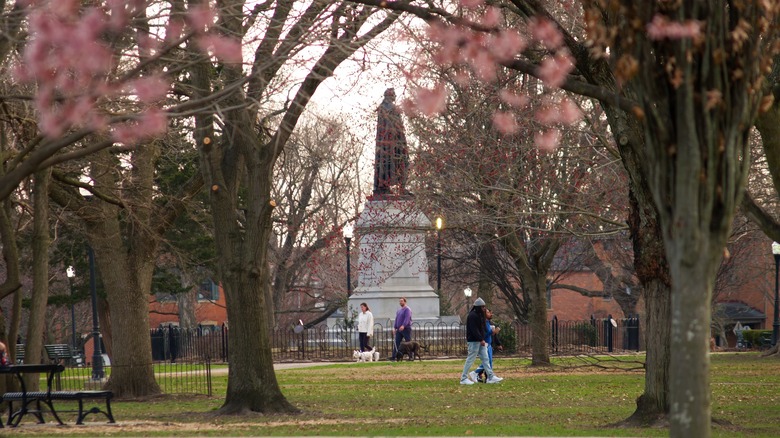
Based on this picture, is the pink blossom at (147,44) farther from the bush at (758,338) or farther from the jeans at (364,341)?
the bush at (758,338)

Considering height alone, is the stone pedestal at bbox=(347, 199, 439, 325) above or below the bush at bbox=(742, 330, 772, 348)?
above

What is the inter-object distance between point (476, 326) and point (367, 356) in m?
11.7

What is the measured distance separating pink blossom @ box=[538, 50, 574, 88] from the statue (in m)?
13.6

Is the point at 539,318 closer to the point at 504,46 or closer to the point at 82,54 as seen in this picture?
the point at 504,46

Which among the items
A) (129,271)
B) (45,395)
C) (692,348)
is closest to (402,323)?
(129,271)

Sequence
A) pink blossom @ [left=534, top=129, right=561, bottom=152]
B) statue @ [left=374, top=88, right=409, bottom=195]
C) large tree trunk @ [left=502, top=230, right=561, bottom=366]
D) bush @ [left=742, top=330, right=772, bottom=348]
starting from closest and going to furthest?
pink blossom @ [left=534, top=129, right=561, bottom=152] → large tree trunk @ [left=502, top=230, right=561, bottom=366] → statue @ [left=374, top=88, right=409, bottom=195] → bush @ [left=742, top=330, right=772, bottom=348]

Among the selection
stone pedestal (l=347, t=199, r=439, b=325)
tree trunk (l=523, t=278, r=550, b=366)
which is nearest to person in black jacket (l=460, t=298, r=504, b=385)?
tree trunk (l=523, t=278, r=550, b=366)

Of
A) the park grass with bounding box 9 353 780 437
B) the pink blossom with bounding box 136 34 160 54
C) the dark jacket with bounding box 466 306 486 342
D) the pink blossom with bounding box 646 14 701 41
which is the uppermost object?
the pink blossom with bounding box 136 34 160 54

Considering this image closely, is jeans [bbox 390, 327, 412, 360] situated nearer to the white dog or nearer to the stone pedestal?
the white dog

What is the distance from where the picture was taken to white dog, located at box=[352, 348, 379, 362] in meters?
31.6

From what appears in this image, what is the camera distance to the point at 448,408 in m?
16.7

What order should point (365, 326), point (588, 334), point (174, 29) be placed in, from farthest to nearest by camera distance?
point (588, 334), point (365, 326), point (174, 29)

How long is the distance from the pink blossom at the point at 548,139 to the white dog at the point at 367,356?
11360mm

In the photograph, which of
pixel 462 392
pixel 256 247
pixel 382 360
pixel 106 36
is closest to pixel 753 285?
pixel 382 360
